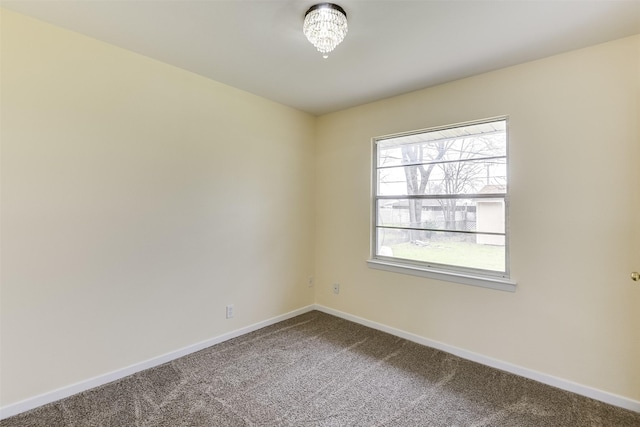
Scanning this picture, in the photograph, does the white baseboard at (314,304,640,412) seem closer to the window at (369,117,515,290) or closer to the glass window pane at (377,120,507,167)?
the window at (369,117,515,290)

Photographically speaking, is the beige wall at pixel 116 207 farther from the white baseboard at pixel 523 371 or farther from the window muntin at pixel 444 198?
the white baseboard at pixel 523 371

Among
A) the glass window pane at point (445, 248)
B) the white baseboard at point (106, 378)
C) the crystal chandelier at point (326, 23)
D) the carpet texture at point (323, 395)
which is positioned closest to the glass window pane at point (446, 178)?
the glass window pane at point (445, 248)

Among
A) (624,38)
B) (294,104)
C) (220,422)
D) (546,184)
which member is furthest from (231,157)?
(624,38)

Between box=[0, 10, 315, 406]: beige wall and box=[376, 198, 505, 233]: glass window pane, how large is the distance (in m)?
1.33

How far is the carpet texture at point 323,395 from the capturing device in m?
1.80

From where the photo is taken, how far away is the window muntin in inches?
96.5

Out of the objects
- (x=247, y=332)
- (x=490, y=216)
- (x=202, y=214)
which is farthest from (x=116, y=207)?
(x=490, y=216)

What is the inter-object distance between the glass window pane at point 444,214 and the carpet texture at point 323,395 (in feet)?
3.78

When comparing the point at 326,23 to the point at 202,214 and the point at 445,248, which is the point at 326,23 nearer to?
the point at 202,214

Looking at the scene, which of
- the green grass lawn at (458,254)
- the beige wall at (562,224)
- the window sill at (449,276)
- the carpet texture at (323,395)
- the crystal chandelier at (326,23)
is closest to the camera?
the crystal chandelier at (326,23)

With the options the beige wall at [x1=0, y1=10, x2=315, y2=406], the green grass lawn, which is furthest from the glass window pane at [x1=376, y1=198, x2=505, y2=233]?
the beige wall at [x1=0, y1=10, x2=315, y2=406]

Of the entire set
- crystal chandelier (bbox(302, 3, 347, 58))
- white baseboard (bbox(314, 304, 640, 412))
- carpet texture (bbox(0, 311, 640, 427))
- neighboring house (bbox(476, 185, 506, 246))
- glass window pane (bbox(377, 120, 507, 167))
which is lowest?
carpet texture (bbox(0, 311, 640, 427))

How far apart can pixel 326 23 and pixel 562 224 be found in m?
2.12

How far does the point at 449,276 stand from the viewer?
2.62 metres
